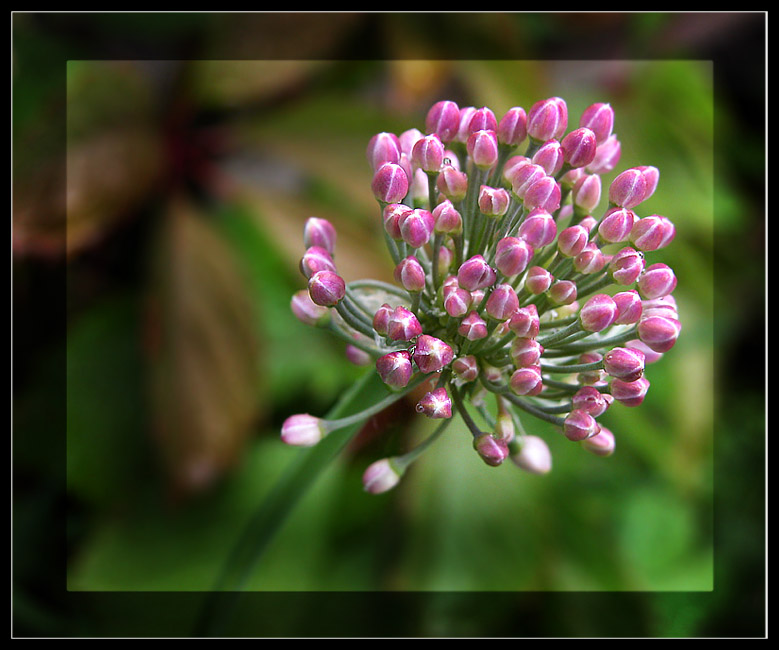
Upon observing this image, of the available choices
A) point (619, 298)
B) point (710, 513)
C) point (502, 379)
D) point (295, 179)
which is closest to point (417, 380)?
point (502, 379)

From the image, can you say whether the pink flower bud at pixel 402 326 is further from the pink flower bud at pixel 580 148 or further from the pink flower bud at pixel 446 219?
the pink flower bud at pixel 580 148

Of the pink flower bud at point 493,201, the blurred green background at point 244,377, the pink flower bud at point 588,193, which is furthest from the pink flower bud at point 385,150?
the blurred green background at point 244,377

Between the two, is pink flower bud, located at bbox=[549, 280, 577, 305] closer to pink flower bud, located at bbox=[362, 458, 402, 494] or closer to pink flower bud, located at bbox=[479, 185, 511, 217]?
pink flower bud, located at bbox=[479, 185, 511, 217]

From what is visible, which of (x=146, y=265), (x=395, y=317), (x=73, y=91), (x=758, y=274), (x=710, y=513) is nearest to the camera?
(x=395, y=317)

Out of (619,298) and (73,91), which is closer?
(619,298)

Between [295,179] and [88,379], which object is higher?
[295,179]

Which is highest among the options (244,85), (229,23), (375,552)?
(229,23)

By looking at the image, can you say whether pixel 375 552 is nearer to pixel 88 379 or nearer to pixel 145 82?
pixel 88 379
